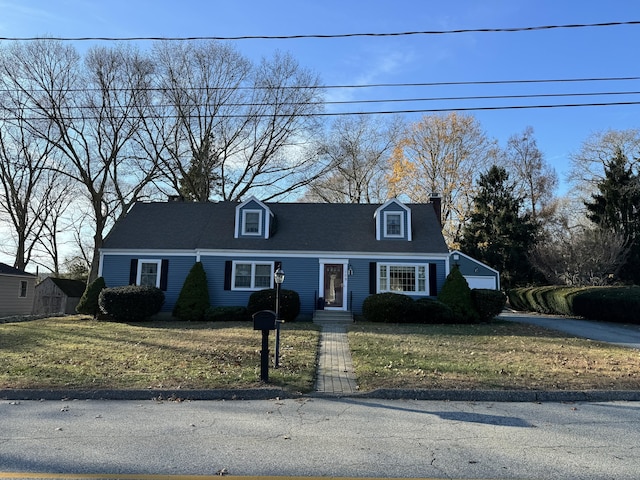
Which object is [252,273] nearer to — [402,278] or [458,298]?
[402,278]

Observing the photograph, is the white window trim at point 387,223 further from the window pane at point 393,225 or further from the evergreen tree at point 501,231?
the evergreen tree at point 501,231

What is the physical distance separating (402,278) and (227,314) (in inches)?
306

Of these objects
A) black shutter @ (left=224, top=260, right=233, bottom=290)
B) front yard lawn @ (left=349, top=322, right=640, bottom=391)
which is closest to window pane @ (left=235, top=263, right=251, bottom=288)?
black shutter @ (left=224, top=260, right=233, bottom=290)

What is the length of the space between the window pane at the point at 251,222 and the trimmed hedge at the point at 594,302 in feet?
51.3

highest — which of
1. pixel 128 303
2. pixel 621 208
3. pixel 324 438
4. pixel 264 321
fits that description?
pixel 621 208

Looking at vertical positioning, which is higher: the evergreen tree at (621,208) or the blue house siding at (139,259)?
the evergreen tree at (621,208)

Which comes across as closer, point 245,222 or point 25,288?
point 245,222

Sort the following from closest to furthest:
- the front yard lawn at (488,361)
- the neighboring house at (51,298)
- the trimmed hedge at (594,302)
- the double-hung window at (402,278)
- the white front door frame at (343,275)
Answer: the front yard lawn at (488,361)
the trimmed hedge at (594,302)
the double-hung window at (402,278)
the white front door frame at (343,275)
the neighboring house at (51,298)

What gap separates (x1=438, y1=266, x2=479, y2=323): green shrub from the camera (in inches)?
712

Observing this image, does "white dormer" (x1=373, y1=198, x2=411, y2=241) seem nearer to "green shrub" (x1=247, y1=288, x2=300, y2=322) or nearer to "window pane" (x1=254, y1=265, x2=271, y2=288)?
"green shrub" (x1=247, y1=288, x2=300, y2=322)

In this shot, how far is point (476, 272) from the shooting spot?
29.9m

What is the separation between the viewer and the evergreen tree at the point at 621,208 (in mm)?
30156

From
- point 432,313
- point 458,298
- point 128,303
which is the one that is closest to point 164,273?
point 128,303

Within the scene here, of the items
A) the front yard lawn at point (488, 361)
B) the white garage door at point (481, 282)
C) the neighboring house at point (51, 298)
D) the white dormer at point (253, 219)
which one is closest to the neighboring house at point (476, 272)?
the white garage door at point (481, 282)
